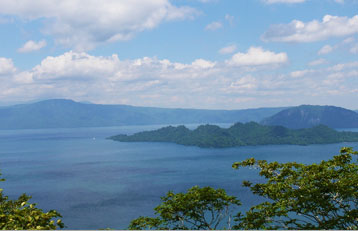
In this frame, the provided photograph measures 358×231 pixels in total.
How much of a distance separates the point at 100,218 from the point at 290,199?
4953 centimetres

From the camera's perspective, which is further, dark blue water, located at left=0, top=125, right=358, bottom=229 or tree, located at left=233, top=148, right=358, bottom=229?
dark blue water, located at left=0, top=125, right=358, bottom=229

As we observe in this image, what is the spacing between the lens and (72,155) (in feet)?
495

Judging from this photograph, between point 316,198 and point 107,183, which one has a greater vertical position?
point 316,198

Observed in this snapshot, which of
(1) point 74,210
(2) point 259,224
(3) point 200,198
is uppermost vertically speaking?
(3) point 200,198

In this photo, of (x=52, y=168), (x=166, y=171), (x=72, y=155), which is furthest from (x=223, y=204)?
A: (x=72, y=155)

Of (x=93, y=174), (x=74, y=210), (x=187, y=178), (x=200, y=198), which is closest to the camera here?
(x=200, y=198)

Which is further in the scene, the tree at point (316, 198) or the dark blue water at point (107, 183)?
the dark blue water at point (107, 183)

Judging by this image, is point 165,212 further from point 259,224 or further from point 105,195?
point 105,195

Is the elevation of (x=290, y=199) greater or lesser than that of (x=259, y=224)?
greater

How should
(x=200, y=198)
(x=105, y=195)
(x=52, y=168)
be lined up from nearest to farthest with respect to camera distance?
(x=200, y=198) < (x=105, y=195) < (x=52, y=168)

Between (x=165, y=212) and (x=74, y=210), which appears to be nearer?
(x=165, y=212)

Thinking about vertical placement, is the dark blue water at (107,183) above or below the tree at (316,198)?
below

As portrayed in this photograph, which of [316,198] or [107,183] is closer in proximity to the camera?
[316,198]

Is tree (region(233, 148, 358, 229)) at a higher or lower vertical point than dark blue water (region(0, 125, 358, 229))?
higher
